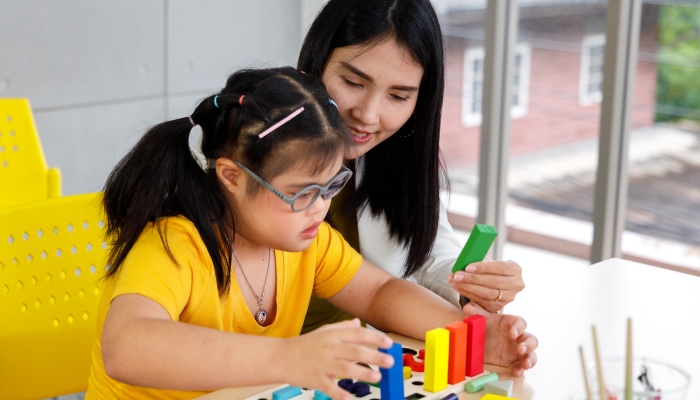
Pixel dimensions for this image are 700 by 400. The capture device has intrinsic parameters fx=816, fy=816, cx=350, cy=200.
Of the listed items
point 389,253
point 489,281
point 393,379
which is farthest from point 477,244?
point 389,253

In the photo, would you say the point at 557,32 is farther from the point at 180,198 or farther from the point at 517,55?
the point at 180,198

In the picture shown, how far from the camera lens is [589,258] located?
303 centimetres

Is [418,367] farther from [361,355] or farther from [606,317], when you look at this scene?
[606,317]

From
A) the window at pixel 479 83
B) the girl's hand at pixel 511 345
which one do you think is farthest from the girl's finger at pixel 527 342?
the window at pixel 479 83

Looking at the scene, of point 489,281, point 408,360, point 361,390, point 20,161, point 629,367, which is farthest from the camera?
point 20,161

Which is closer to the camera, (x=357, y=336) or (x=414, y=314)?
(x=357, y=336)

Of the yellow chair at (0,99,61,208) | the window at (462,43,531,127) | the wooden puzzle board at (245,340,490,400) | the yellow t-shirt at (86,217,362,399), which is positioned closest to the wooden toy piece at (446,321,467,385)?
the wooden puzzle board at (245,340,490,400)

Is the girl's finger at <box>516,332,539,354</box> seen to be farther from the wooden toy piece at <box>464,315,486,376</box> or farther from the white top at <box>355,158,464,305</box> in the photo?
the white top at <box>355,158,464,305</box>

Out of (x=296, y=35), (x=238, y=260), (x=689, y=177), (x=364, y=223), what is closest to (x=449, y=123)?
(x=296, y=35)

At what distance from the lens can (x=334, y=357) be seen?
35.2 inches

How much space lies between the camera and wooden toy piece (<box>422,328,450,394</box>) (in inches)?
42.7

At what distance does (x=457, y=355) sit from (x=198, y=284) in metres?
0.38

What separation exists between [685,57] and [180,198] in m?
2.09

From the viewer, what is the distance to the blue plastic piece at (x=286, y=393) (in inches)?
40.5
